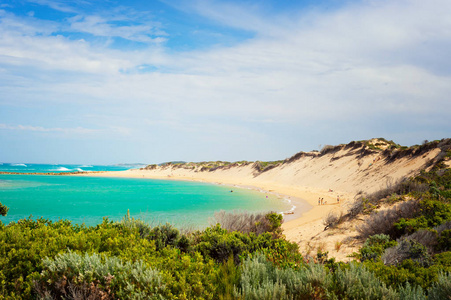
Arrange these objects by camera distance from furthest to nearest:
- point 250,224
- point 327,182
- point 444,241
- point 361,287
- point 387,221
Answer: point 327,182, point 250,224, point 387,221, point 444,241, point 361,287

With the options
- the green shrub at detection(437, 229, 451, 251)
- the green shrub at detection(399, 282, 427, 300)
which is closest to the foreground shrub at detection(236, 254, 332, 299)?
the green shrub at detection(399, 282, 427, 300)

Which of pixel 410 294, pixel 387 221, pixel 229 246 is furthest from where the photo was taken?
pixel 387 221

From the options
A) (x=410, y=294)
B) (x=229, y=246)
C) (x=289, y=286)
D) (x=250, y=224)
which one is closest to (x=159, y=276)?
(x=289, y=286)

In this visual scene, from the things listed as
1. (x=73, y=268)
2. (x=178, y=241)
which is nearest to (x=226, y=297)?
(x=73, y=268)

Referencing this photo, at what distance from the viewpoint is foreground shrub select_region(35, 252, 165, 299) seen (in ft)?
10.5

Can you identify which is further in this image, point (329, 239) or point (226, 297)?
point (329, 239)

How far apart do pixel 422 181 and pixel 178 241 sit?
15.7 m

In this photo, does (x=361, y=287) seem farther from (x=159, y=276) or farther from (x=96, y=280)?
(x=96, y=280)

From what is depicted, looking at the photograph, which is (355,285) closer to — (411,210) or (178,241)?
(178,241)

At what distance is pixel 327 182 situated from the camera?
41688 mm

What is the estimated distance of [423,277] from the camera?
13.4 feet

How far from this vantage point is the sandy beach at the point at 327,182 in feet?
37.3

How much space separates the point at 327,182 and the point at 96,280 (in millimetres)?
42059

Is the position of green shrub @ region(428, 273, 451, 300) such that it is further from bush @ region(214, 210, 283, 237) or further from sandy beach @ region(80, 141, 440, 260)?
bush @ region(214, 210, 283, 237)
